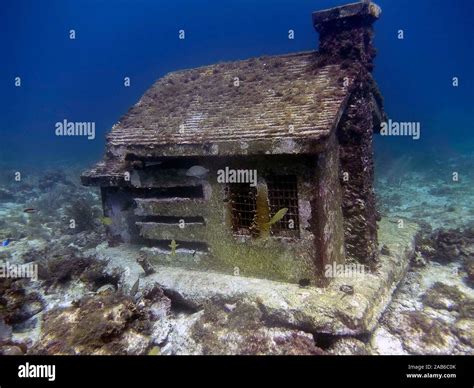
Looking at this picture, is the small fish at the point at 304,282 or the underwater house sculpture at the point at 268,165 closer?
the underwater house sculpture at the point at 268,165

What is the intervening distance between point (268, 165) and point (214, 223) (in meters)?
2.03

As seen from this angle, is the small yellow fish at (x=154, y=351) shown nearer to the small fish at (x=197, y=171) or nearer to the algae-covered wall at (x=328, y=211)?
the algae-covered wall at (x=328, y=211)

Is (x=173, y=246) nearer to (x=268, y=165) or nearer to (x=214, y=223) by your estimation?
(x=214, y=223)

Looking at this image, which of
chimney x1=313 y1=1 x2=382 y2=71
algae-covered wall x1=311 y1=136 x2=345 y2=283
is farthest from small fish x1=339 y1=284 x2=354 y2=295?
chimney x1=313 y1=1 x2=382 y2=71

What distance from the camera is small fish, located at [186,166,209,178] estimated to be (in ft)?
28.0

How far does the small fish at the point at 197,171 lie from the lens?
336 inches

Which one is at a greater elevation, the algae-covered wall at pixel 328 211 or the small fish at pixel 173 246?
the algae-covered wall at pixel 328 211

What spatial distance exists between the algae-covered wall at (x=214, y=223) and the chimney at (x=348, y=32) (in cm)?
322

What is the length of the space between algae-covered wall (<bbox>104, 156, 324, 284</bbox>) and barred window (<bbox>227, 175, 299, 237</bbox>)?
0.45ft

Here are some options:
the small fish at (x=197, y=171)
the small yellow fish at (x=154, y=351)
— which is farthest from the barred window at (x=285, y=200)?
the small yellow fish at (x=154, y=351)

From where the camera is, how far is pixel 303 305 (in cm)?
718

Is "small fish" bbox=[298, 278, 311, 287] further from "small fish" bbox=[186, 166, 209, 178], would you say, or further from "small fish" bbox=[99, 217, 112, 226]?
"small fish" bbox=[99, 217, 112, 226]

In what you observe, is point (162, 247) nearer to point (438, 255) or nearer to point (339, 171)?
point (339, 171)

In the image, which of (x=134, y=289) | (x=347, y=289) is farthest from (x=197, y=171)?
(x=347, y=289)
